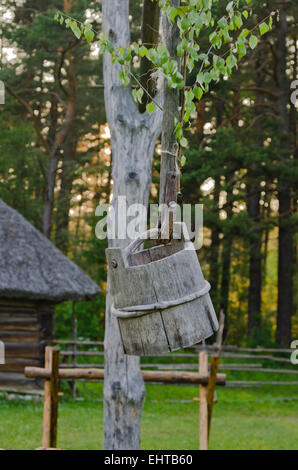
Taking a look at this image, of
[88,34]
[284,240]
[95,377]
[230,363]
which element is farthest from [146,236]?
[284,240]

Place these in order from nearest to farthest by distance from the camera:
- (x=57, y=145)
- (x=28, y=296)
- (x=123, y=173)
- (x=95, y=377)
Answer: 1. (x=123, y=173)
2. (x=95, y=377)
3. (x=28, y=296)
4. (x=57, y=145)

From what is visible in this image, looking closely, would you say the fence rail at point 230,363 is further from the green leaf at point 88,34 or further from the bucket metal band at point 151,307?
the bucket metal band at point 151,307

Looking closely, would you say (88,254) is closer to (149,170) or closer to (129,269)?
(149,170)

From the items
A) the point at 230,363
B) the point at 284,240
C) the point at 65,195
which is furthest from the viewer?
the point at 65,195

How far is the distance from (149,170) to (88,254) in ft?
49.0

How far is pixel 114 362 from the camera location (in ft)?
20.4

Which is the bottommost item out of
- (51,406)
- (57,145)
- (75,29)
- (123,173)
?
(51,406)

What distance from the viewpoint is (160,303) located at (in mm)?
2410

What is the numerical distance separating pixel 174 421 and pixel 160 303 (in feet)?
34.6

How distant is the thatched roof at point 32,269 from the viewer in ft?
44.8

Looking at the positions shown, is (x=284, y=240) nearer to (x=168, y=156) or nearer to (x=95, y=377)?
(x=95, y=377)

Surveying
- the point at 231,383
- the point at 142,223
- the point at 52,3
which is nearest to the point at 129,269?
the point at 142,223

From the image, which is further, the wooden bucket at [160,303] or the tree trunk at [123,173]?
the tree trunk at [123,173]

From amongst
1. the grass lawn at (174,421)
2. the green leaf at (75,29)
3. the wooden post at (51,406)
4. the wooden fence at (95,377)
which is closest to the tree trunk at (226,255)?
the grass lawn at (174,421)
